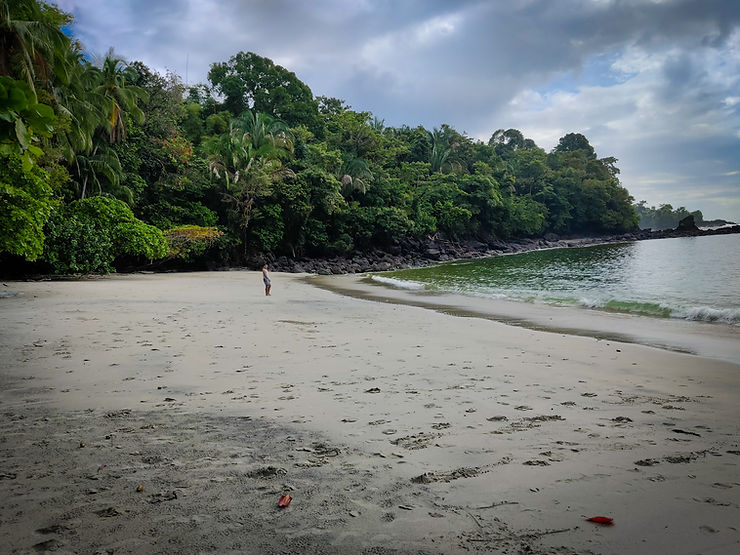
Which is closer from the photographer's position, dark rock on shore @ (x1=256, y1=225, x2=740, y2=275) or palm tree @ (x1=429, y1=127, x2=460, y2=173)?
dark rock on shore @ (x1=256, y1=225, x2=740, y2=275)

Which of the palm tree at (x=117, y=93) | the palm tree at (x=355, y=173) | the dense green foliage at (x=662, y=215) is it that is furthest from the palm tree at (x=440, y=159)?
the dense green foliage at (x=662, y=215)

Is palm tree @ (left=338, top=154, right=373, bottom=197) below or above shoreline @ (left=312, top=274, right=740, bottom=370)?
above

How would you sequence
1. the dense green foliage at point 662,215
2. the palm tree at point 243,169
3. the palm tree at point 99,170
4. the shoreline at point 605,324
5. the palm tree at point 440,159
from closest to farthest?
1. the shoreline at point 605,324
2. the palm tree at point 99,170
3. the palm tree at point 243,169
4. the palm tree at point 440,159
5. the dense green foliage at point 662,215

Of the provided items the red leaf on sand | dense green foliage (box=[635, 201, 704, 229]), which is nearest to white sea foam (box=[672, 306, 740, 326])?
the red leaf on sand

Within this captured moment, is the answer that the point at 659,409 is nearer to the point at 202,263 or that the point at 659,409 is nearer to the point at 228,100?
the point at 202,263

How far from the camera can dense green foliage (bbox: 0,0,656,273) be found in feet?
49.2

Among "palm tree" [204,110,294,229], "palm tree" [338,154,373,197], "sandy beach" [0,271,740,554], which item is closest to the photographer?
"sandy beach" [0,271,740,554]

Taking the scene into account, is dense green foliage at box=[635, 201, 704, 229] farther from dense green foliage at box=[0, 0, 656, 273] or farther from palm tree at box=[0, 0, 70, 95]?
palm tree at box=[0, 0, 70, 95]

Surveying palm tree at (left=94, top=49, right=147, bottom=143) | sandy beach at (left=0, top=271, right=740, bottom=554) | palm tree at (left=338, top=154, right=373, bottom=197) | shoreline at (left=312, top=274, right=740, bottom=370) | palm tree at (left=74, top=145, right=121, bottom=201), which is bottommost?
shoreline at (left=312, top=274, right=740, bottom=370)

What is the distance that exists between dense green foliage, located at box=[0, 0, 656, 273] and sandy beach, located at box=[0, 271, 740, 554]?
1.88 meters

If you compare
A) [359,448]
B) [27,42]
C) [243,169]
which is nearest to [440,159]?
[243,169]

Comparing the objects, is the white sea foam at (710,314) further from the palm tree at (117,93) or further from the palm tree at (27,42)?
the palm tree at (117,93)

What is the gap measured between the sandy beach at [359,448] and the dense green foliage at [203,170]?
1875 millimetres

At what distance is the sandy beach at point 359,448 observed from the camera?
2072mm
